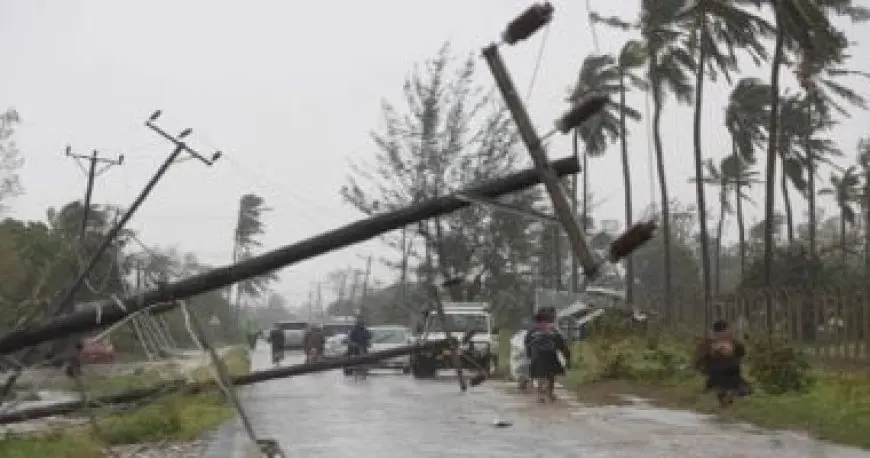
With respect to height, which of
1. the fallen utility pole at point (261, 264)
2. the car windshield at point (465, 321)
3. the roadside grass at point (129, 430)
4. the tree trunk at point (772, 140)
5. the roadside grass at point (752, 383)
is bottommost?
the roadside grass at point (129, 430)

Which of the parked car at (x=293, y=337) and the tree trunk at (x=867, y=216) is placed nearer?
the tree trunk at (x=867, y=216)

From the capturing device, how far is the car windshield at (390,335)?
135ft

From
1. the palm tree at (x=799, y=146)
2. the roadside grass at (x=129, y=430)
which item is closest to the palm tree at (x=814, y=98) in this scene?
the palm tree at (x=799, y=146)

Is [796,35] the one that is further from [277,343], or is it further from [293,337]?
[293,337]

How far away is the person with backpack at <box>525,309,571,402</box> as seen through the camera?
24719 mm

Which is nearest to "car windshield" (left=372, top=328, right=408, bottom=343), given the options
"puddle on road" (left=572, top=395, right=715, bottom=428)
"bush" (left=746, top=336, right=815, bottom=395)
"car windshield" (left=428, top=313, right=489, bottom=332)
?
"car windshield" (left=428, top=313, right=489, bottom=332)

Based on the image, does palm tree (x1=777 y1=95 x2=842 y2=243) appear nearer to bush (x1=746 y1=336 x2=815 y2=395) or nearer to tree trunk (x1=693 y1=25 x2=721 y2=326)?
tree trunk (x1=693 y1=25 x2=721 y2=326)

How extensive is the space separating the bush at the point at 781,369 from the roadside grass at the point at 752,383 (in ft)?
0.05

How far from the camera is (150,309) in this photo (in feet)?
25.2

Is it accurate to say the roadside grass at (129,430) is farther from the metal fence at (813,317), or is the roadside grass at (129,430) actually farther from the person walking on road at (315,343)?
the person walking on road at (315,343)

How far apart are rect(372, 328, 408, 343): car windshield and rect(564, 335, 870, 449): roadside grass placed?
26.4 feet

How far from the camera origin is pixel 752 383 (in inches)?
907

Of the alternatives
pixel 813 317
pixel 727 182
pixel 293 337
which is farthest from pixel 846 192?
pixel 813 317

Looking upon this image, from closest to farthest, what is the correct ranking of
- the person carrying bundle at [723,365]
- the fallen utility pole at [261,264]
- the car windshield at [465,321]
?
the fallen utility pole at [261,264] → the person carrying bundle at [723,365] → the car windshield at [465,321]
